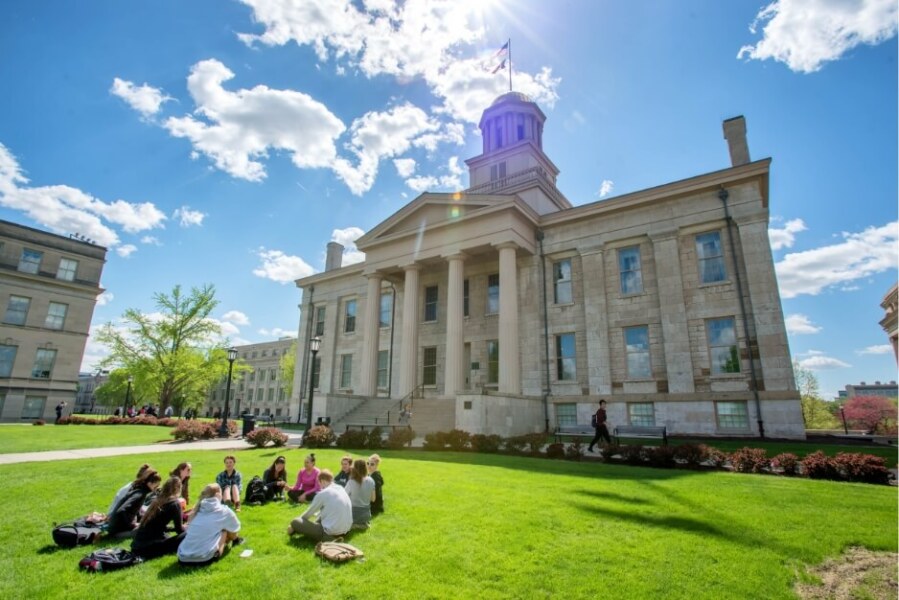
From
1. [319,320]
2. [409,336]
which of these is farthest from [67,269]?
[409,336]

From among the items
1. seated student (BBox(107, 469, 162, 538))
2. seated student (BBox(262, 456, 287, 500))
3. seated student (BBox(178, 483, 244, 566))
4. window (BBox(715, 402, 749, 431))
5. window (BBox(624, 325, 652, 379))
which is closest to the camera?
seated student (BBox(178, 483, 244, 566))

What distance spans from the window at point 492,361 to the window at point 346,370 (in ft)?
42.4

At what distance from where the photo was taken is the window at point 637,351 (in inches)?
898

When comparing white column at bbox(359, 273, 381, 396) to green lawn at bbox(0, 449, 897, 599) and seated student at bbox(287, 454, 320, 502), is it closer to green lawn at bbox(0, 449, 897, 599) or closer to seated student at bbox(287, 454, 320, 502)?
green lawn at bbox(0, 449, 897, 599)

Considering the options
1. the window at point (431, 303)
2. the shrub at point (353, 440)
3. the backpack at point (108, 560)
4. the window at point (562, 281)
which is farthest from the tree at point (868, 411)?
the backpack at point (108, 560)

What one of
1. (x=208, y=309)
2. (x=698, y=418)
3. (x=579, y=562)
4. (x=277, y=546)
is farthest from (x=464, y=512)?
(x=208, y=309)

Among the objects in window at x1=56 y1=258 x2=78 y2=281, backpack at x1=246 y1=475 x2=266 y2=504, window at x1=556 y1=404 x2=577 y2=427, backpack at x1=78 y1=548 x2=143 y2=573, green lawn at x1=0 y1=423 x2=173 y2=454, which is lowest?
backpack at x1=78 y1=548 x2=143 y2=573

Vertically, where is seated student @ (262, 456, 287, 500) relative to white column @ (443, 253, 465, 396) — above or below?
below

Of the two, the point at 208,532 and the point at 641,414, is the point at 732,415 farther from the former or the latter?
the point at 208,532

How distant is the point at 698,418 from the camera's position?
20.7m

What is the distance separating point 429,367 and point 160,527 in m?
24.5

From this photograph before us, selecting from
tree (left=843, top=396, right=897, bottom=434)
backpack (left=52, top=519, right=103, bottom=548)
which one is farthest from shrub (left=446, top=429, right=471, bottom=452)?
tree (left=843, top=396, right=897, bottom=434)

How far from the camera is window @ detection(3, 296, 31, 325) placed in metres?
38.3

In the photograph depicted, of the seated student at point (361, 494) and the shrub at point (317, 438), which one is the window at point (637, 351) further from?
the seated student at point (361, 494)
